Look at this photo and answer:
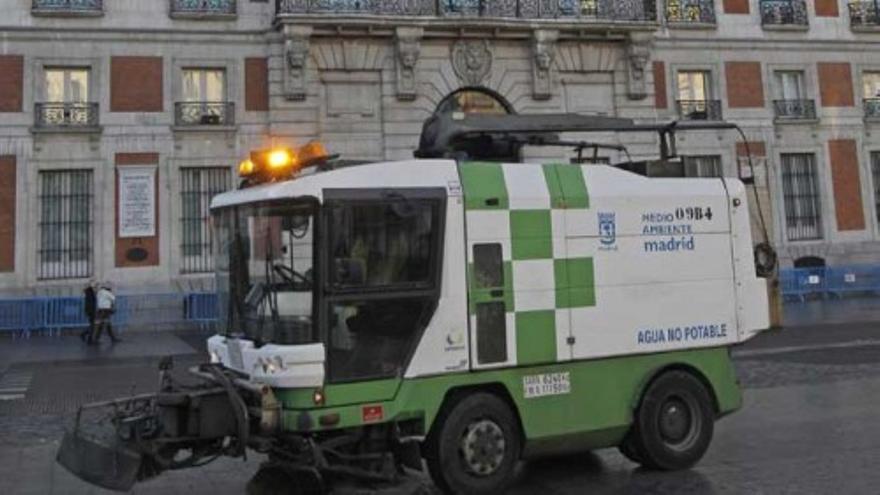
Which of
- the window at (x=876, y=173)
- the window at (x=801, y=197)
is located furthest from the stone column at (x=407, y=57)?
the window at (x=876, y=173)

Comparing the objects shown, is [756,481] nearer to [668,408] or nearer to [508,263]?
[668,408]

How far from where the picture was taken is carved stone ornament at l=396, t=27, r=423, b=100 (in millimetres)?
25875

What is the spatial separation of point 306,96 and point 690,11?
552 inches

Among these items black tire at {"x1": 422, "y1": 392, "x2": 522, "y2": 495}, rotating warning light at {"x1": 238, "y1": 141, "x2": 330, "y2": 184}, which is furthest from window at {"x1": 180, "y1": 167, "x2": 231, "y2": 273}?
black tire at {"x1": 422, "y1": 392, "x2": 522, "y2": 495}

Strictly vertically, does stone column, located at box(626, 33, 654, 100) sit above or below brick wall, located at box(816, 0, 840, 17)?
below

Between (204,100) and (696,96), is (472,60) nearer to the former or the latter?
(204,100)

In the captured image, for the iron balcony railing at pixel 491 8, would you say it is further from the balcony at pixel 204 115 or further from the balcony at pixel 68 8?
the balcony at pixel 68 8

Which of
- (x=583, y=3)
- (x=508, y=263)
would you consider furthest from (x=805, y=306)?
(x=508, y=263)

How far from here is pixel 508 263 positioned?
6.86 metres

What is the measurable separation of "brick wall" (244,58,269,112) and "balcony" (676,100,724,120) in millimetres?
14196

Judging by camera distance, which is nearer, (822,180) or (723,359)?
(723,359)

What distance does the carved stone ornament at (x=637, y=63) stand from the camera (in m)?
28.2

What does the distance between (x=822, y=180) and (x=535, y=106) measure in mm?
11324

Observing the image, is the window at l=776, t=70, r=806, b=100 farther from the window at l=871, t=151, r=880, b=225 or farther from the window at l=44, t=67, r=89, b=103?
the window at l=44, t=67, r=89, b=103
